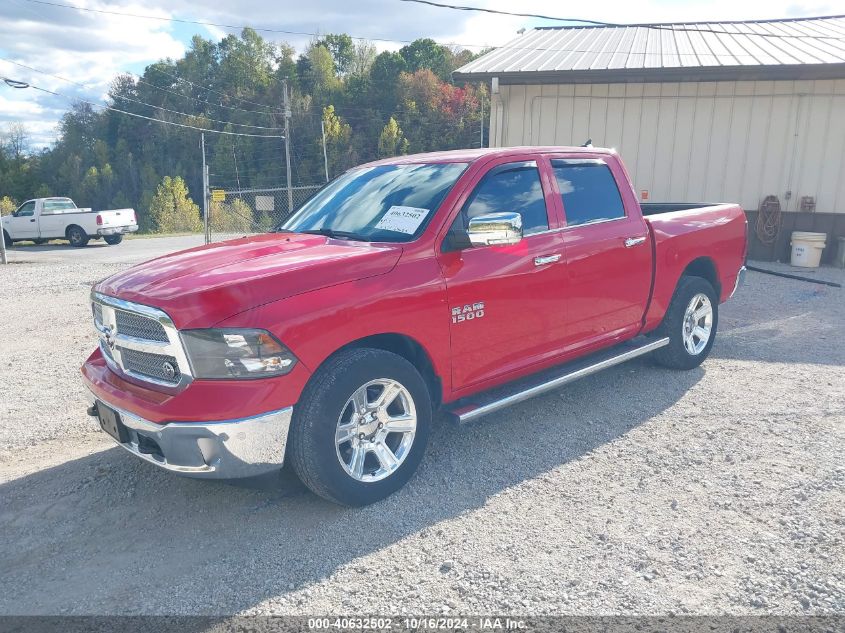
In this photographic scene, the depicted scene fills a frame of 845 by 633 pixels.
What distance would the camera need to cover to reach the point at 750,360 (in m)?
6.38

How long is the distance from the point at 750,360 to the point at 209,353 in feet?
17.6

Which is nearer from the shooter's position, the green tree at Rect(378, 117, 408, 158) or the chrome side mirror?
the chrome side mirror

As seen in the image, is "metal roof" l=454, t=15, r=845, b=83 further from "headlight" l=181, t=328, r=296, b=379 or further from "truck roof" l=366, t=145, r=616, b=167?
"headlight" l=181, t=328, r=296, b=379

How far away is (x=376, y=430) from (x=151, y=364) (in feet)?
4.03

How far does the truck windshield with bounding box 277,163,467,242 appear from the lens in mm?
3961

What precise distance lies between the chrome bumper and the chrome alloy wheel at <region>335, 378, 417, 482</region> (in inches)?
14.0

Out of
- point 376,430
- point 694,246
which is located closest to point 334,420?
point 376,430

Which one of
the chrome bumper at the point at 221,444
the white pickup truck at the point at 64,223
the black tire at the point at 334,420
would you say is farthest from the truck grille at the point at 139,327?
the white pickup truck at the point at 64,223

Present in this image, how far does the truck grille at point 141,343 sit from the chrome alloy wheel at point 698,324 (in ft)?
14.3

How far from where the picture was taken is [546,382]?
4.45 meters

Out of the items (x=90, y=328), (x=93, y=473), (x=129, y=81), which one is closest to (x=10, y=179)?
(x=129, y=81)

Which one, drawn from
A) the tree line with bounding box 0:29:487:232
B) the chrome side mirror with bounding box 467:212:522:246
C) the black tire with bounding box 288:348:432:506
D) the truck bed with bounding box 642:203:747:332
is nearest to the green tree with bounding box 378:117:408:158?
the tree line with bounding box 0:29:487:232

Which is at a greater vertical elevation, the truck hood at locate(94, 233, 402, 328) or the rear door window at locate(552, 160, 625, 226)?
the rear door window at locate(552, 160, 625, 226)

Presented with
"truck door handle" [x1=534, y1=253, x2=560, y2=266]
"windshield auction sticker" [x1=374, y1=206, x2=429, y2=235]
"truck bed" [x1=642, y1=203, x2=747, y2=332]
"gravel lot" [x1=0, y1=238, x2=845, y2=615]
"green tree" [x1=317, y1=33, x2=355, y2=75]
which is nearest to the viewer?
"gravel lot" [x1=0, y1=238, x2=845, y2=615]
